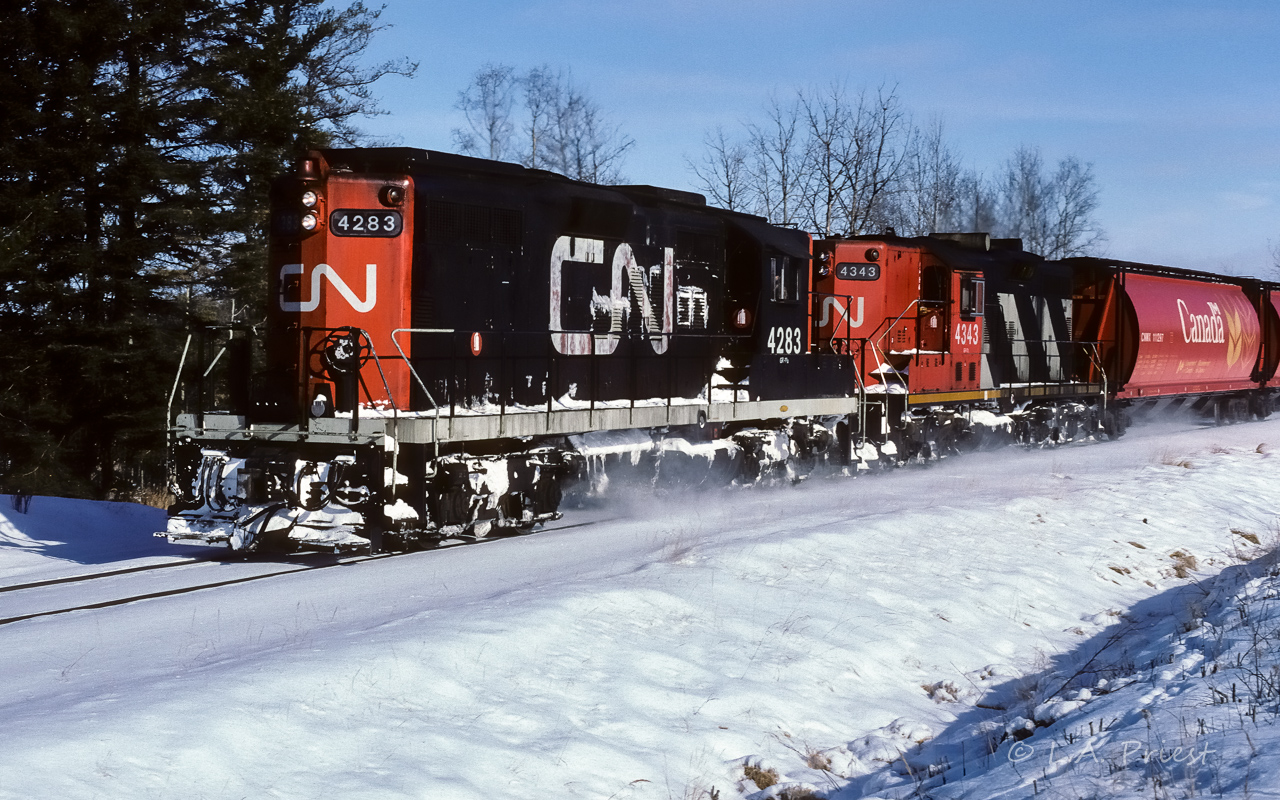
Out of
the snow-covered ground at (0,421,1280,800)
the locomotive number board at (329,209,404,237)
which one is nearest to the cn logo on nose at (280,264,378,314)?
the locomotive number board at (329,209,404,237)

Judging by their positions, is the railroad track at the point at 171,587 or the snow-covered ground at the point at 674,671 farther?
the railroad track at the point at 171,587

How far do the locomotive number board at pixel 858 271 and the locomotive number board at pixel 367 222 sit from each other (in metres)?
9.69

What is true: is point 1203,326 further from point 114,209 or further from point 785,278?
point 114,209

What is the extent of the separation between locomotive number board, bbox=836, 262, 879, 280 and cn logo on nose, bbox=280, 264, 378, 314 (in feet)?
32.2

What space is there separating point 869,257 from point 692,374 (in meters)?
5.61

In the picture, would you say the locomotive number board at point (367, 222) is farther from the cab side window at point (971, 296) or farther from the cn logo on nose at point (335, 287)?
the cab side window at point (971, 296)

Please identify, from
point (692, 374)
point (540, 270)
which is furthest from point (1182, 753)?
point (692, 374)

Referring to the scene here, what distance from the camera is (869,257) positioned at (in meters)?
18.6

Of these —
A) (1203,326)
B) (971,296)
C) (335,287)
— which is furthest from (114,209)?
(1203,326)

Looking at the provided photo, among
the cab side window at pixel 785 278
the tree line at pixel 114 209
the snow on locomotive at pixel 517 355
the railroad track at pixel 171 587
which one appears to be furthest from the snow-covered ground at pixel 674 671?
the tree line at pixel 114 209

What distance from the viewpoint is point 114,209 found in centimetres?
1942

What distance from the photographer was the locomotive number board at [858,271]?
1869 cm

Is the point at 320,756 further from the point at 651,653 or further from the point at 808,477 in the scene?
the point at 808,477

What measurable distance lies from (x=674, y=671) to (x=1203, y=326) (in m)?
24.7
